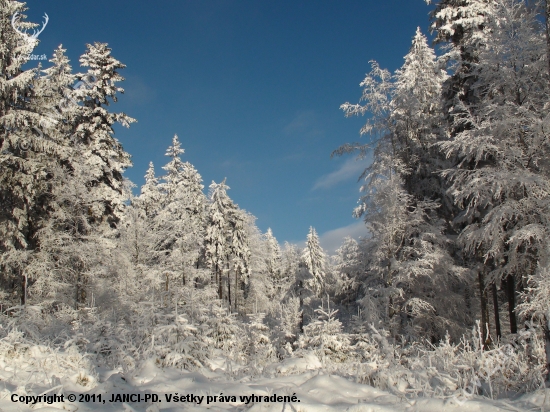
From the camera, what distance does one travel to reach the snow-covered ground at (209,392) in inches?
148

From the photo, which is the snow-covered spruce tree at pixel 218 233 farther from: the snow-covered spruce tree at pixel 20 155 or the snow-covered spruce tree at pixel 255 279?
the snow-covered spruce tree at pixel 20 155

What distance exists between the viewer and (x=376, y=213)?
50.5 feet

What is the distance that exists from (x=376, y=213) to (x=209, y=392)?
483 inches

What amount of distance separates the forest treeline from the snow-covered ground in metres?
1.41

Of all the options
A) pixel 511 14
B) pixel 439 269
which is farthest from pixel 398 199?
pixel 511 14

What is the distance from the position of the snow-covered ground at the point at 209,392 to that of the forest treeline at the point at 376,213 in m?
1.41

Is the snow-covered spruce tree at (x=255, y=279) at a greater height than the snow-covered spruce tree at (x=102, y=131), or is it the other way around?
the snow-covered spruce tree at (x=102, y=131)

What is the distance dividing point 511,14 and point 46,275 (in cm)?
1893

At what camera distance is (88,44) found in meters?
19.6

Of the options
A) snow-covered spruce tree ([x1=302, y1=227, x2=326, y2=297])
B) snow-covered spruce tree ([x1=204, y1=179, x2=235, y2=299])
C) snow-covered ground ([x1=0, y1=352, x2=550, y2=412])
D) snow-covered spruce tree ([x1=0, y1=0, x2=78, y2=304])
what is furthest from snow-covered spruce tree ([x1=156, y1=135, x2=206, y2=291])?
snow-covered ground ([x1=0, y1=352, x2=550, y2=412])

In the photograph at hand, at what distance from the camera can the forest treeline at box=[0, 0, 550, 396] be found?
10.3 metres

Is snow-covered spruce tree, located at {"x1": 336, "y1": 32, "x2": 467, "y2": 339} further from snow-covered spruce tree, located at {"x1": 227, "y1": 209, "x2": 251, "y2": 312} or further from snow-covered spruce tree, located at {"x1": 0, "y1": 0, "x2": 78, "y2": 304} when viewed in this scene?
snow-covered spruce tree, located at {"x1": 227, "y1": 209, "x2": 251, "y2": 312}

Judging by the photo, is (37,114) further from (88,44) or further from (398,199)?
(398,199)

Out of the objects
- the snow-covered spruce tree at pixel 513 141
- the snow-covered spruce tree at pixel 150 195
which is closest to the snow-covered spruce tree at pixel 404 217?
the snow-covered spruce tree at pixel 513 141
